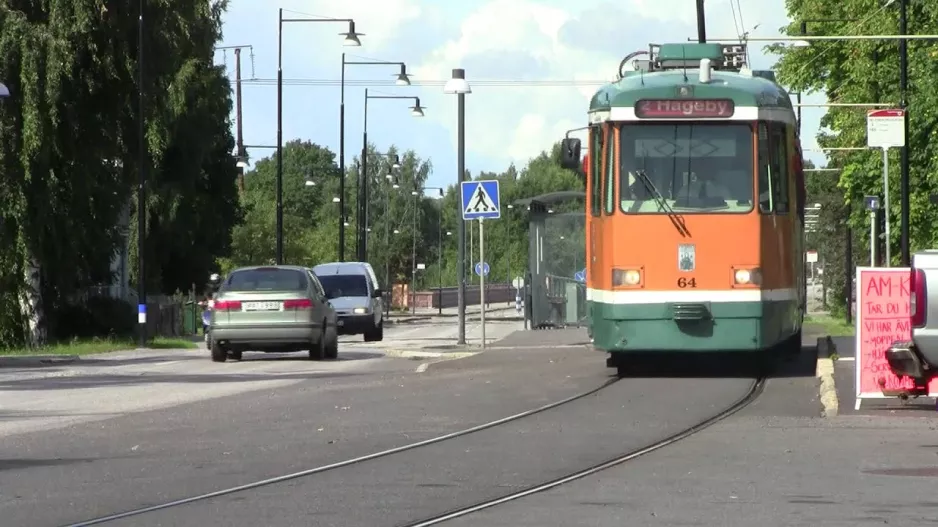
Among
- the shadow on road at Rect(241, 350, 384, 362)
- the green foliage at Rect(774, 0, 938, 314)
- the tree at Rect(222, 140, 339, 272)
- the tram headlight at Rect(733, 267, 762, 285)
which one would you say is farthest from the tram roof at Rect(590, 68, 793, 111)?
the tree at Rect(222, 140, 339, 272)

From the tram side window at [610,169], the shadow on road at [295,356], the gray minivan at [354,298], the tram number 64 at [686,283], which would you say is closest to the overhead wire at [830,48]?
the gray minivan at [354,298]

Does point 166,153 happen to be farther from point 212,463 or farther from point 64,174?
point 212,463

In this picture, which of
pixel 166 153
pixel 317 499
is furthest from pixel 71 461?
pixel 166 153

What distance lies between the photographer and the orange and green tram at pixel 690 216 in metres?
21.6

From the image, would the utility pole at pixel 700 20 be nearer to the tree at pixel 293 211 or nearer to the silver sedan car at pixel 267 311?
the silver sedan car at pixel 267 311

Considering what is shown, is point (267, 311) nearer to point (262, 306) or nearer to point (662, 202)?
point (262, 306)

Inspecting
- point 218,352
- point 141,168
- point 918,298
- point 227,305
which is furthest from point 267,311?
point 918,298

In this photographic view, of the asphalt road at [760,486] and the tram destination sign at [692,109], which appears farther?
the tram destination sign at [692,109]

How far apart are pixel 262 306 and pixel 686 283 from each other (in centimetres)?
945

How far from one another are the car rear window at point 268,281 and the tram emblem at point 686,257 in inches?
363

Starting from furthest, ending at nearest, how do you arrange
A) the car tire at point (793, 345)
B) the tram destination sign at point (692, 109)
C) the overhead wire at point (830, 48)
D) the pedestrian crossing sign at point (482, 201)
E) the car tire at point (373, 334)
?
the overhead wire at point (830, 48)
the car tire at point (373, 334)
the pedestrian crossing sign at point (482, 201)
the car tire at point (793, 345)
the tram destination sign at point (692, 109)

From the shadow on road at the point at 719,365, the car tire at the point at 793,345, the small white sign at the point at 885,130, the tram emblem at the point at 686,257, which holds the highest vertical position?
the small white sign at the point at 885,130

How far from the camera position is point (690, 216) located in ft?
72.1

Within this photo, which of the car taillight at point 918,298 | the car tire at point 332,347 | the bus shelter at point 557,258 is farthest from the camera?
the bus shelter at point 557,258
